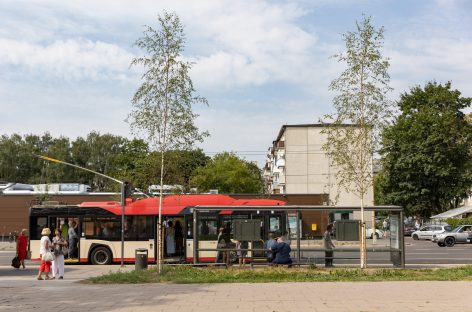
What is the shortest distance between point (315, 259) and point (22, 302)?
1182cm

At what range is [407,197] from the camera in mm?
68375

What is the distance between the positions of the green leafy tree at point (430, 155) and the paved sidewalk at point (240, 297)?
50.6 meters

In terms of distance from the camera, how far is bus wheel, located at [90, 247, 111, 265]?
27.6 meters

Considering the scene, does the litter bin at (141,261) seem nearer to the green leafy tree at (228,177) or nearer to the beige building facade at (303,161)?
the green leafy tree at (228,177)

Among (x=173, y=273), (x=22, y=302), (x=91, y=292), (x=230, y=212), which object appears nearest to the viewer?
(x=22, y=302)

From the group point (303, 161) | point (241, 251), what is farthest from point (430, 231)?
point (241, 251)

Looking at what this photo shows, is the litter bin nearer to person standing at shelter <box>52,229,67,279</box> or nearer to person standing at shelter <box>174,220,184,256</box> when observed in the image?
person standing at shelter <box>52,229,67,279</box>

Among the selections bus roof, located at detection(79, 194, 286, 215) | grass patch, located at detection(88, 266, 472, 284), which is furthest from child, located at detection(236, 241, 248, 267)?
bus roof, located at detection(79, 194, 286, 215)

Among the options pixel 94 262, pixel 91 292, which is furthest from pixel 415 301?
pixel 94 262

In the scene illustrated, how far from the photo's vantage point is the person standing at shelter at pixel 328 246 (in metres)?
22.4

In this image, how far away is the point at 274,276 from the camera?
60.7 feet

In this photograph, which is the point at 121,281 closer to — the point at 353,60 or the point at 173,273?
the point at 173,273

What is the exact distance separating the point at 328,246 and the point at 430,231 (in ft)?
108

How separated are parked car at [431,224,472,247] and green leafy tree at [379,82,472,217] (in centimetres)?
1813
